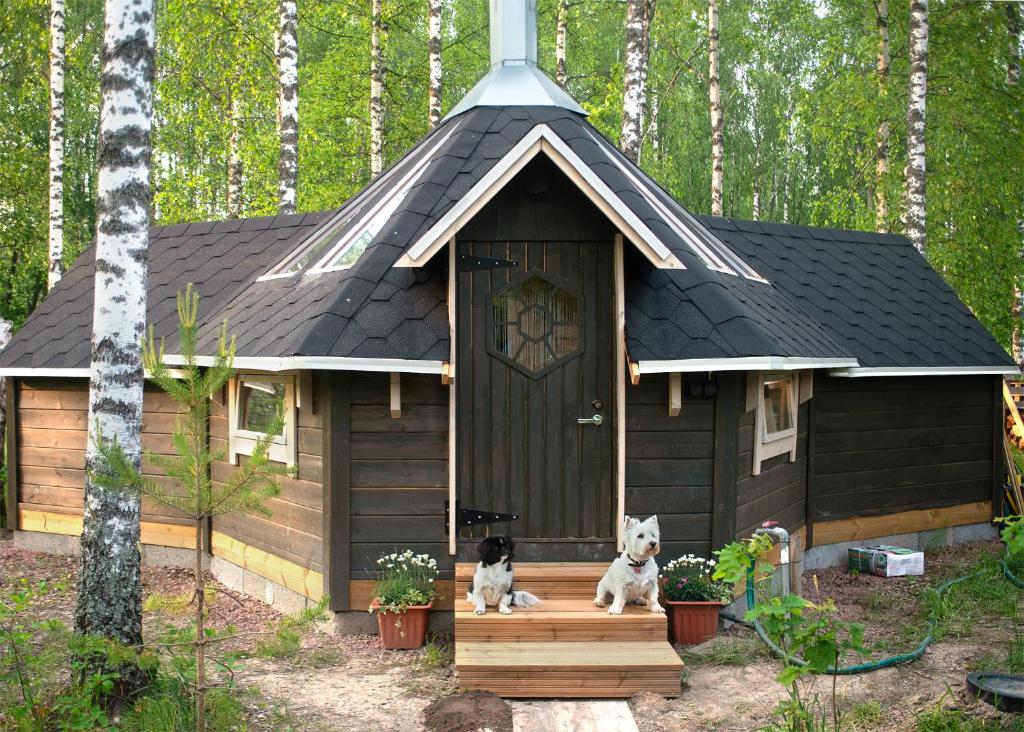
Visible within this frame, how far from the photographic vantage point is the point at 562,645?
636 cm

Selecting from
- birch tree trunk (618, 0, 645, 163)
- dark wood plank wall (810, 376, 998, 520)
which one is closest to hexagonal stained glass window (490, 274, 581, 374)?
dark wood plank wall (810, 376, 998, 520)

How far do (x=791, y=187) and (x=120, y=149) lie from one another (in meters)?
26.7

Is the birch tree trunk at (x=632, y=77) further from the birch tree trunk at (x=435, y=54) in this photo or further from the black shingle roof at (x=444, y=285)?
the birch tree trunk at (x=435, y=54)

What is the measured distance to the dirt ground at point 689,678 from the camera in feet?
18.5

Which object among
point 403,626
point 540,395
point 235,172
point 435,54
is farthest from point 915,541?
point 235,172

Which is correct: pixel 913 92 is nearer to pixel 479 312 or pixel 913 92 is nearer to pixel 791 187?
pixel 479 312

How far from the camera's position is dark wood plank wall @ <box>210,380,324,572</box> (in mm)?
7414

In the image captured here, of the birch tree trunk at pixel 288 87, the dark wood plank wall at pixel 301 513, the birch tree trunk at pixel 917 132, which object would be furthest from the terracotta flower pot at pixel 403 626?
the birch tree trunk at pixel 917 132

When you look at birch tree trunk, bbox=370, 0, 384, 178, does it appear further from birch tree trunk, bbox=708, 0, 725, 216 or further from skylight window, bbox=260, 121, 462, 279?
skylight window, bbox=260, 121, 462, 279

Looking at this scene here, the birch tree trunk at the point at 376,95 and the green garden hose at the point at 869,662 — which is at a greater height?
the birch tree trunk at the point at 376,95

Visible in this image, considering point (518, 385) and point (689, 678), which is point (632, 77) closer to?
point (518, 385)

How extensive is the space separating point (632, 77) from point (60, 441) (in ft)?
26.2

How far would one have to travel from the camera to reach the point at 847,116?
15.9m

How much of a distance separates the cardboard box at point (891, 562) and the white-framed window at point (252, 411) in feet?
19.1
